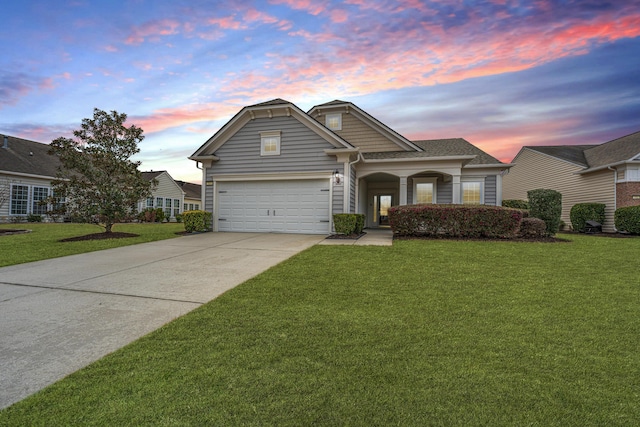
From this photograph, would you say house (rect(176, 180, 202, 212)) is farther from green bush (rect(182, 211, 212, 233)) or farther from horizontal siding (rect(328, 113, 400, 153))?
horizontal siding (rect(328, 113, 400, 153))

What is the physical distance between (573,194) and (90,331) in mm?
22885

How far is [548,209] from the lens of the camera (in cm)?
1118

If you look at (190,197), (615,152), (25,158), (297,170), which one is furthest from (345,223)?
(190,197)

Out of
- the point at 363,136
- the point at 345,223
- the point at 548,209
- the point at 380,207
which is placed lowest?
the point at 345,223

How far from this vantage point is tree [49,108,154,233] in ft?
34.3

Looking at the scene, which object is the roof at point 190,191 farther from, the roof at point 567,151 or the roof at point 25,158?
the roof at point 567,151

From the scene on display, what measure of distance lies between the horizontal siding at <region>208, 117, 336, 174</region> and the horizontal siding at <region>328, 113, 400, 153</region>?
159 inches

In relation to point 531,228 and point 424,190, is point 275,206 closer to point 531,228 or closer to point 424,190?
point 424,190

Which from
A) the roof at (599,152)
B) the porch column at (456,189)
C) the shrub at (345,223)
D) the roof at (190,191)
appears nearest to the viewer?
the shrub at (345,223)

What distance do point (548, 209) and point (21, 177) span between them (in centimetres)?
2914

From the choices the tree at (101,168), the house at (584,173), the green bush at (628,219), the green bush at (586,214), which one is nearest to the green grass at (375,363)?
the tree at (101,168)

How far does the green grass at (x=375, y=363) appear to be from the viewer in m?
1.71

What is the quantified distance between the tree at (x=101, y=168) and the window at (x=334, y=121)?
8.94 meters

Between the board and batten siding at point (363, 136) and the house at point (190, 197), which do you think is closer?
the board and batten siding at point (363, 136)
